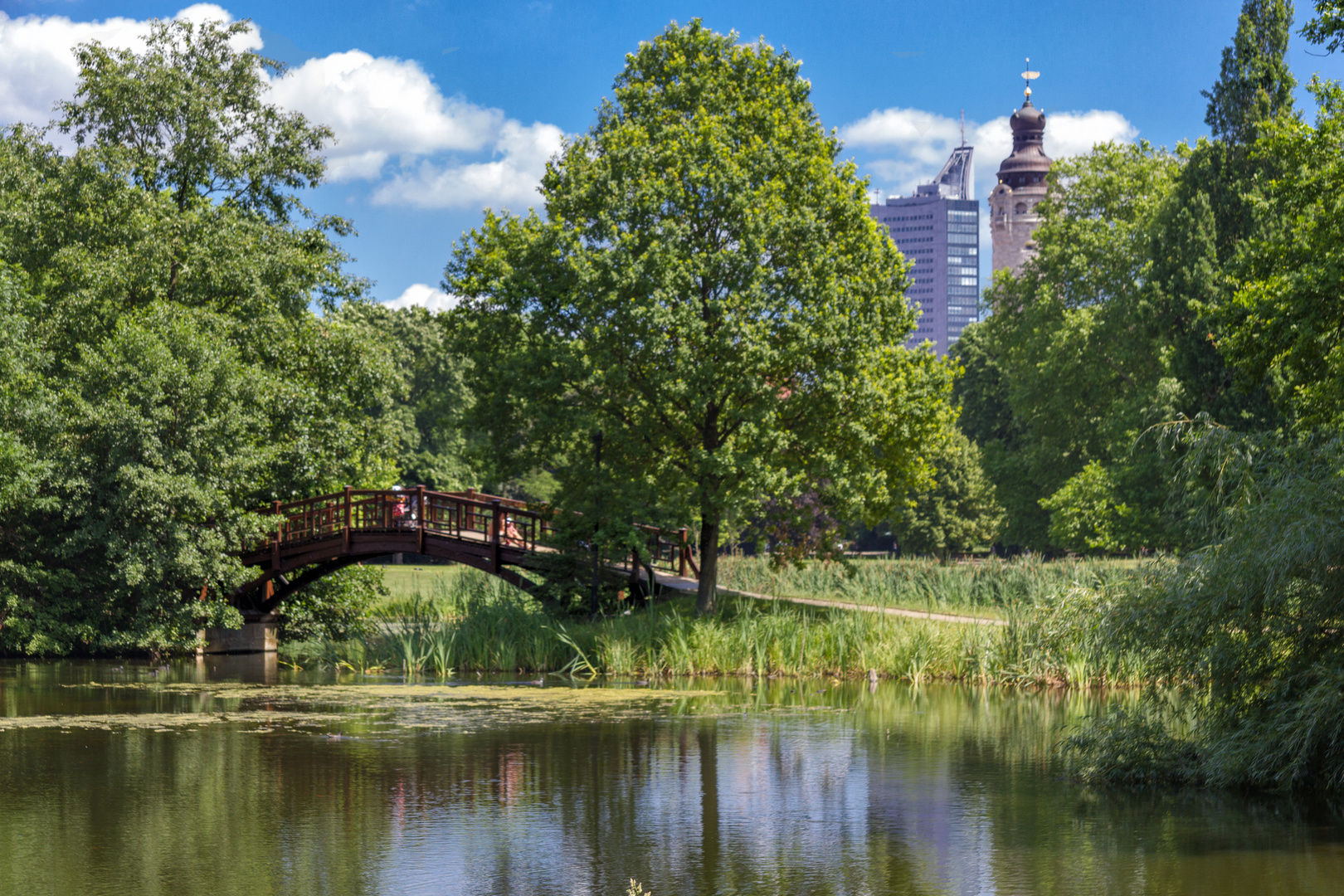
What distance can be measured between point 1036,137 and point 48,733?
166 metres

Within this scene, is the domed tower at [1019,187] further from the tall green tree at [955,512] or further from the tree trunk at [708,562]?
the tree trunk at [708,562]

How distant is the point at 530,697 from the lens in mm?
19719

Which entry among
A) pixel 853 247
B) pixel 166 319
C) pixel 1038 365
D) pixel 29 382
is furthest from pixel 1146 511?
pixel 29 382

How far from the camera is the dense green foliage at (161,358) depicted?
1038 inches

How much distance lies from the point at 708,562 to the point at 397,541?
719 cm

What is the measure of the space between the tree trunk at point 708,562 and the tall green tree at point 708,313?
5 cm

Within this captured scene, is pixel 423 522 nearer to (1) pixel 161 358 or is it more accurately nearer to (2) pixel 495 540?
(2) pixel 495 540

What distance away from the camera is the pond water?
9086 mm

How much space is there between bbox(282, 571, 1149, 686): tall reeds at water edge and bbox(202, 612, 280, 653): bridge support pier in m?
4.18

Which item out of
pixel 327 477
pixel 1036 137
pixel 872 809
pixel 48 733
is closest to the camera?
pixel 872 809

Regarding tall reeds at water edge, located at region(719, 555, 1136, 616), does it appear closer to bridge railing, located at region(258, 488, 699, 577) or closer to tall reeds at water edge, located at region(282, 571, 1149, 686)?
tall reeds at water edge, located at region(282, 571, 1149, 686)

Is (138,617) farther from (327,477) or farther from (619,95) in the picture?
(619,95)

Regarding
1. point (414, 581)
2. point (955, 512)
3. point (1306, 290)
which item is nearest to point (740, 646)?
point (1306, 290)

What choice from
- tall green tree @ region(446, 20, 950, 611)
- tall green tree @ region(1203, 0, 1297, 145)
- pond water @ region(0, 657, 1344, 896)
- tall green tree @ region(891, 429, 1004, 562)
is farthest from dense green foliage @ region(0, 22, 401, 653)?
tall green tree @ region(891, 429, 1004, 562)
